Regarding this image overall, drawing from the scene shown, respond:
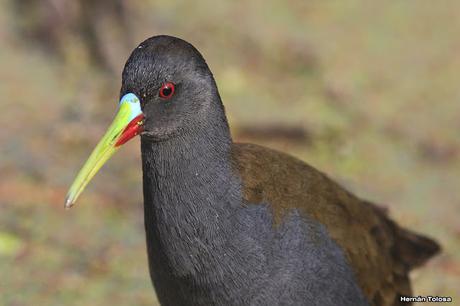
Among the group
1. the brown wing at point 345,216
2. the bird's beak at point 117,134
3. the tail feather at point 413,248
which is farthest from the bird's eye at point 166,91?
the tail feather at point 413,248

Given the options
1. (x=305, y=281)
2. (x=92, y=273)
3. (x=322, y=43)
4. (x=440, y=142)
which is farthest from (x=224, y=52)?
(x=305, y=281)

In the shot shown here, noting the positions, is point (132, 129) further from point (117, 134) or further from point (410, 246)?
point (410, 246)

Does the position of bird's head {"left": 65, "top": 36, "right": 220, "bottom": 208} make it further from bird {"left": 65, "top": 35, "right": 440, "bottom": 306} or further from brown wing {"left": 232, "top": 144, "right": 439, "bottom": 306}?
brown wing {"left": 232, "top": 144, "right": 439, "bottom": 306}

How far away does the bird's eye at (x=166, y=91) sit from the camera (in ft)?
15.4

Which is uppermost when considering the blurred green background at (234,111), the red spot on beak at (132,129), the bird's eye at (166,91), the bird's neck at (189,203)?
the blurred green background at (234,111)

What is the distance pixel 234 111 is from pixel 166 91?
4265 mm

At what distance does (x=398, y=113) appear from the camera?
903cm

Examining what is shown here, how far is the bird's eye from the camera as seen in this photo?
15.4ft

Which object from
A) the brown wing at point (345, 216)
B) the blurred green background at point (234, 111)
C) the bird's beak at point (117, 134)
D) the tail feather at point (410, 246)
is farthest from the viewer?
the blurred green background at point (234, 111)

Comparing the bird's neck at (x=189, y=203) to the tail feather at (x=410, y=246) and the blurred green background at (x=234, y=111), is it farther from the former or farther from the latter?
the blurred green background at (x=234, y=111)

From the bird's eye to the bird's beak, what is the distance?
0.39 feet

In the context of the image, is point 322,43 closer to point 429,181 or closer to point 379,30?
point 379,30

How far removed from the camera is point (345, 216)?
17.7 feet

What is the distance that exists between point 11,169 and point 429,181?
3397mm
